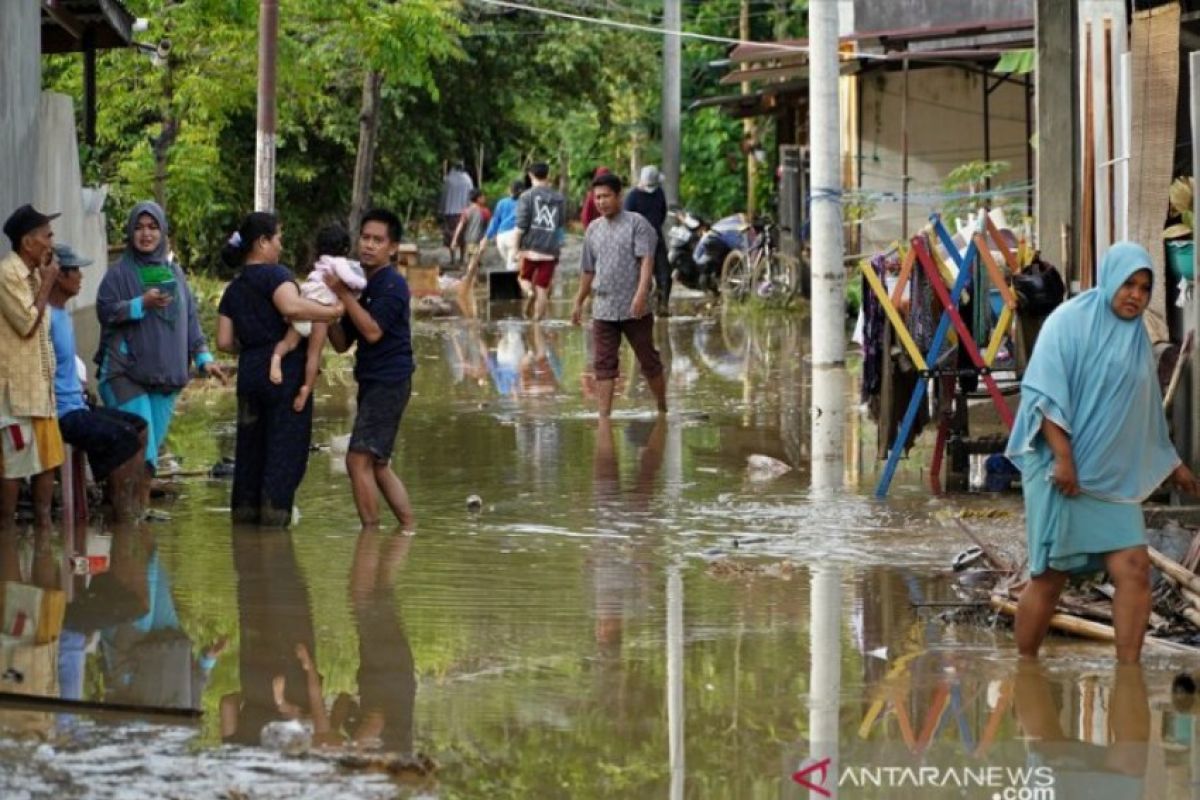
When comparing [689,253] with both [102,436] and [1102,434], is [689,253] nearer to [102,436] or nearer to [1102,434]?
[102,436]

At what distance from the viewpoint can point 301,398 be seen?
1107 cm

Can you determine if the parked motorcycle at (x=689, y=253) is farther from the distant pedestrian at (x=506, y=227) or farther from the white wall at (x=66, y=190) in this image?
the white wall at (x=66, y=190)

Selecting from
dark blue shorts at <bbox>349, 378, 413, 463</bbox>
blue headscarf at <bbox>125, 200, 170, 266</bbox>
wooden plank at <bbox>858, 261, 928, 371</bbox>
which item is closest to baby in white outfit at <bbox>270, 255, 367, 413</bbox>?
dark blue shorts at <bbox>349, 378, 413, 463</bbox>

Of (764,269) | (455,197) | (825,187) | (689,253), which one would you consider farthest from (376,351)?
(455,197)

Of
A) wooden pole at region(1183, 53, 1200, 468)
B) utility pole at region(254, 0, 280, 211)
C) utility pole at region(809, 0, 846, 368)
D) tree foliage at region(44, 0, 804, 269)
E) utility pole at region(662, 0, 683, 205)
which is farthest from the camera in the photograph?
utility pole at region(662, 0, 683, 205)

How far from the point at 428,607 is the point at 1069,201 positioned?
687cm

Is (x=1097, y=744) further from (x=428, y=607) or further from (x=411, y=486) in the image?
(x=411, y=486)

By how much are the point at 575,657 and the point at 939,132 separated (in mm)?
20565

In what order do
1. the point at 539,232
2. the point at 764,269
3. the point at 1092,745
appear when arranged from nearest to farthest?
1. the point at 1092,745
2. the point at 539,232
3. the point at 764,269

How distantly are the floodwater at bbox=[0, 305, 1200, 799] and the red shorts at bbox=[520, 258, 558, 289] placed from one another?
12.3 metres

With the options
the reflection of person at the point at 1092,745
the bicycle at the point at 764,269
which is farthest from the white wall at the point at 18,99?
the bicycle at the point at 764,269

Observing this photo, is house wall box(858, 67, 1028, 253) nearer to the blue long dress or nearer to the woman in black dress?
the woman in black dress

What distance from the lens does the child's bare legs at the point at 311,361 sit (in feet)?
36.2

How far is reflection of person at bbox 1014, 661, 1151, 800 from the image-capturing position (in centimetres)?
655
